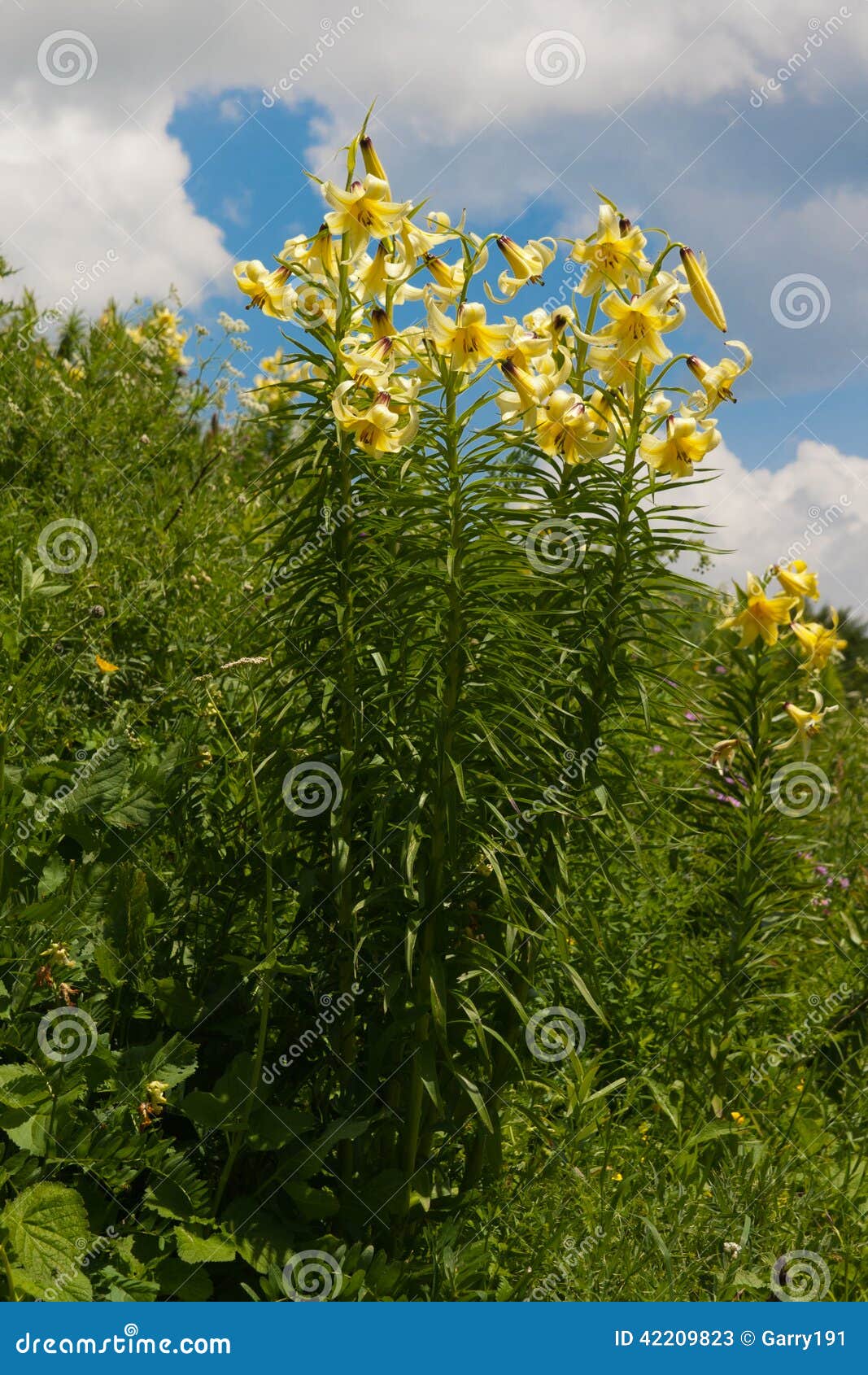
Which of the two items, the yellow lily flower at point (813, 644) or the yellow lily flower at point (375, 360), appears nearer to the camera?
the yellow lily flower at point (375, 360)

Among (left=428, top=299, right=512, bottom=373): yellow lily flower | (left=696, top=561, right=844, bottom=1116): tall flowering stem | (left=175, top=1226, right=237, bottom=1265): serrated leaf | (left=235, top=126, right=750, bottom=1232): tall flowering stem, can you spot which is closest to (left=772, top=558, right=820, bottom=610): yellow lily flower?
(left=696, top=561, right=844, bottom=1116): tall flowering stem

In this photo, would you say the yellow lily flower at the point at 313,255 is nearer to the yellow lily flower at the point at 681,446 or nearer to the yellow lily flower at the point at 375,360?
the yellow lily flower at the point at 375,360

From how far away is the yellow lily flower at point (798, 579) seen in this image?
2.96 metres

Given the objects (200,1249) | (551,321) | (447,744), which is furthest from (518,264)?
(200,1249)

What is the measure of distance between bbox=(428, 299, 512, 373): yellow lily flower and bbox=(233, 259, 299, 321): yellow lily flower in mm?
333

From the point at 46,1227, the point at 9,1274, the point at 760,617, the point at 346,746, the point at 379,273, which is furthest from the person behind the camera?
the point at 760,617

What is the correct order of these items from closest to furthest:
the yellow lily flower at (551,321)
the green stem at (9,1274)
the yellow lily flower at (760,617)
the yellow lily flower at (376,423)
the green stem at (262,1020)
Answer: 1. the green stem at (9,1274)
2. the yellow lily flower at (376,423)
3. the green stem at (262,1020)
4. the yellow lily flower at (551,321)
5. the yellow lily flower at (760,617)

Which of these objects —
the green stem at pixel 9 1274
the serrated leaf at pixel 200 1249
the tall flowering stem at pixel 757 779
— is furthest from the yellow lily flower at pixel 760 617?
the green stem at pixel 9 1274

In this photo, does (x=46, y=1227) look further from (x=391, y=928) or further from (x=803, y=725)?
A: (x=803, y=725)

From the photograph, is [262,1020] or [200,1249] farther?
[262,1020]

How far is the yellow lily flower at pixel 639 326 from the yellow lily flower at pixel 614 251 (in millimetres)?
43

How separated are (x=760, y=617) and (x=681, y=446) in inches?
30.8

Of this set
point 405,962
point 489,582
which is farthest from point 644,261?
point 405,962

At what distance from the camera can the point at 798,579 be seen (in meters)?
2.97
